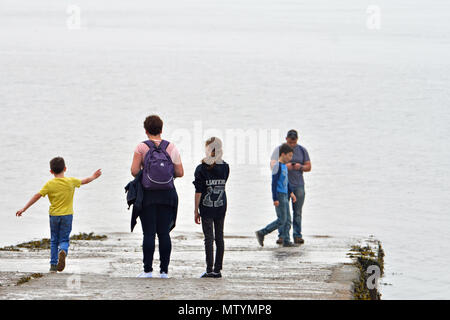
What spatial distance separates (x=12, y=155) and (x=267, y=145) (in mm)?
12026

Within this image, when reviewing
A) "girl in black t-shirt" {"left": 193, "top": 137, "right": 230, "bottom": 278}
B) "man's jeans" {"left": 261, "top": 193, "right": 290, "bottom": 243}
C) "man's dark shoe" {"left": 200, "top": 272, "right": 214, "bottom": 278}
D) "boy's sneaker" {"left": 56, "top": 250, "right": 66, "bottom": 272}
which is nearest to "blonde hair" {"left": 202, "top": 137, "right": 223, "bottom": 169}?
"girl in black t-shirt" {"left": 193, "top": 137, "right": 230, "bottom": 278}

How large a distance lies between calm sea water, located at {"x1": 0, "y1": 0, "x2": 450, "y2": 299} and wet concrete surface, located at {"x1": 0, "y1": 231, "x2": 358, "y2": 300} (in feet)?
10.6

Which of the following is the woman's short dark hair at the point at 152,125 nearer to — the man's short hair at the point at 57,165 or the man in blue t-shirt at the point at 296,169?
the man's short hair at the point at 57,165

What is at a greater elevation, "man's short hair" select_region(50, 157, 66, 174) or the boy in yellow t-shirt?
"man's short hair" select_region(50, 157, 66, 174)

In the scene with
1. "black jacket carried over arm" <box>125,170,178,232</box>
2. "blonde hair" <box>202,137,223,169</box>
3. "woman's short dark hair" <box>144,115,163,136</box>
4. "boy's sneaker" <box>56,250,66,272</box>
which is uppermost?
"woman's short dark hair" <box>144,115,163,136</box>

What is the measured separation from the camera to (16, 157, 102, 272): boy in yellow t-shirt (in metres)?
11.1

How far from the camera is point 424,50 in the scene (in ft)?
331

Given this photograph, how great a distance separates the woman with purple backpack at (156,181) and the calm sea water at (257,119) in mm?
6433

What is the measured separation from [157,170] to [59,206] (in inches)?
63.8

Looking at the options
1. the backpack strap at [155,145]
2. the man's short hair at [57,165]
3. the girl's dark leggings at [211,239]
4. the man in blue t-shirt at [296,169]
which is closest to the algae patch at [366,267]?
the man in blue t-shirt at [296,169]

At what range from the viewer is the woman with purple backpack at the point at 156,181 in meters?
10.3

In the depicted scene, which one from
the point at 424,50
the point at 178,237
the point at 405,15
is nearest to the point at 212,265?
the point at 178,237

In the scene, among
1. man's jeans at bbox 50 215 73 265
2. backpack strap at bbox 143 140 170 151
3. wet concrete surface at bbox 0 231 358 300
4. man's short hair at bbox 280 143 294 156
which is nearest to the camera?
wet concrete surface at bbox 0 231 358 300

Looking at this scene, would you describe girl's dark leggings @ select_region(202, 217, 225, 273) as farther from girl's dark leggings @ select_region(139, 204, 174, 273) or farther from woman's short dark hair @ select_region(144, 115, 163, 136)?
woman's short dark hair @ select_region(144, 115, 163, 136)
